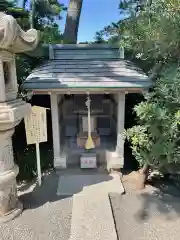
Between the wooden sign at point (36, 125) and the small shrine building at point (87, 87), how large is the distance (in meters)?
0.54

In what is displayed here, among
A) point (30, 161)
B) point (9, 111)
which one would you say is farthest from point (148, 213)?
point (30, 161)

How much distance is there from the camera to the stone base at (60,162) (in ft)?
21.3

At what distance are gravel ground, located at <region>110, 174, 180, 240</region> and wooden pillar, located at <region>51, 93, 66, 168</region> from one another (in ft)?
6.15

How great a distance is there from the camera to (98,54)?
6.70 m

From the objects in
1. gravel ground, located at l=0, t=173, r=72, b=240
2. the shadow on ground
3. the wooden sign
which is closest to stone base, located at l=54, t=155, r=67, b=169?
the shadow on ground

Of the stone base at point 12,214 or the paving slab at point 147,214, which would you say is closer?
the paving slab at point 147,214

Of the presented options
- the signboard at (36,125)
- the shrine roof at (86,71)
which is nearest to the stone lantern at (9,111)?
the signboard at (36,125)

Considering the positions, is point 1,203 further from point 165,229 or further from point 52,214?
point 165,229

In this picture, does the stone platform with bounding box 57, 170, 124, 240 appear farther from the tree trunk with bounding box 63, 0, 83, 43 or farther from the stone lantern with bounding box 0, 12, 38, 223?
the tree trunk with bounding box 63, 0, 83, 43

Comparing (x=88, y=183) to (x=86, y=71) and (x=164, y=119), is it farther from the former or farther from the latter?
(x=86, y=71)

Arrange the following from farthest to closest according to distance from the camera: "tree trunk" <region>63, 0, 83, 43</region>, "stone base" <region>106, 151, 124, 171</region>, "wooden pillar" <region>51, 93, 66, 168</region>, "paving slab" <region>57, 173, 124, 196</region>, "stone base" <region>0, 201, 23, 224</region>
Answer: "tree trunk" <region>63, 0, 83, 43</region> → "stone base" <region>106, 151, 124, 171</region> → "wooden pillar" <region>51, 93, 66, 168</region> → "paving slab" <region>57, 173, 124, 196</region> → "stone base" <region>0, 201, 23, 224</region>

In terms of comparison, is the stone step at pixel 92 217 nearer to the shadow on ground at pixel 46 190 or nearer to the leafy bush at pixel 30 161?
the shadow on ground at pixel 46 190

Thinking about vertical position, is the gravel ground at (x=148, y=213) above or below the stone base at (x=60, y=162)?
below

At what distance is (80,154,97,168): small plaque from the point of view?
21.4 ft
